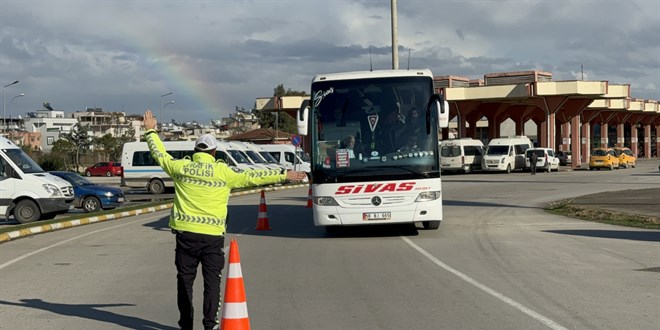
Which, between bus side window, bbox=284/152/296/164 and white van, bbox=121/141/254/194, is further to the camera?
bus side window, bbox=284/152/296/164

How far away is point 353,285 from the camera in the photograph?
10.5 m

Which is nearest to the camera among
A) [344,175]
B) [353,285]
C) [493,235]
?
[353,285]

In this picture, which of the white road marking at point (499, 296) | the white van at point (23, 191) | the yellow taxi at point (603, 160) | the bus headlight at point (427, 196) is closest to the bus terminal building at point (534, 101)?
the yellow taxi at point (603, 160)

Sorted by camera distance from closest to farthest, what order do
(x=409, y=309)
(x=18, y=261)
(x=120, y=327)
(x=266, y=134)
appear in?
(x=120, y=327)
(x=409, y=309)
(x=18, y=261)
(x=266, y=134)

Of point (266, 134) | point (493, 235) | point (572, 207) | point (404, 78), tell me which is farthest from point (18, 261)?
point (266, 134)

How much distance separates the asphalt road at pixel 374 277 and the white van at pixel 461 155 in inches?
1470

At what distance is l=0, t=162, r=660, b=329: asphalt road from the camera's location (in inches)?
329

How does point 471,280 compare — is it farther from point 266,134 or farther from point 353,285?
point 266,134

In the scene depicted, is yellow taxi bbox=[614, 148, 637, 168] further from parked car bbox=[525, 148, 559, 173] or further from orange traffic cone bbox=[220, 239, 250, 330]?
orange traffic cone bbox=[220, 239, 250, 330]

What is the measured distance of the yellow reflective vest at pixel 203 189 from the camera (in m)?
7.12

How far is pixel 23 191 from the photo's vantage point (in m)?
23.4

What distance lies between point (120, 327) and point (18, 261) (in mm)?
6989

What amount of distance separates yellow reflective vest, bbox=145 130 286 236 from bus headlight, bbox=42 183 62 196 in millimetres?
17655

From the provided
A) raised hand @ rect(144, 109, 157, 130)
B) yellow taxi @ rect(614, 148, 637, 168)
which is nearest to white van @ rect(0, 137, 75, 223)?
raised hand @ rect(144, 109, 157, 130)
